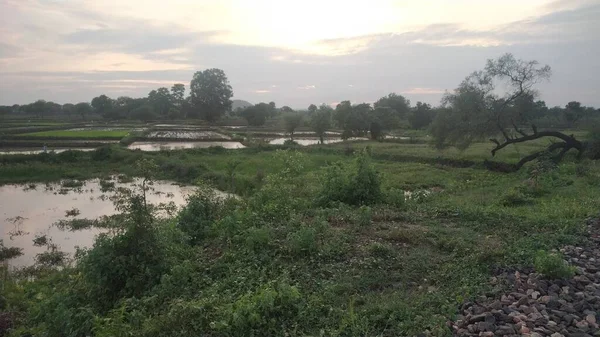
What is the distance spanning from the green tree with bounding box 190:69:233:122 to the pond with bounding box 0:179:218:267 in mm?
41617

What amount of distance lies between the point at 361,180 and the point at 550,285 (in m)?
6.43

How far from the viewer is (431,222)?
9.12 m

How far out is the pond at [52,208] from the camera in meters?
12.7

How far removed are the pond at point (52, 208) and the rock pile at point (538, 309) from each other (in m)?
11.4

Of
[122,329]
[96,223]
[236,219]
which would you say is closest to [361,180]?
[236,219]

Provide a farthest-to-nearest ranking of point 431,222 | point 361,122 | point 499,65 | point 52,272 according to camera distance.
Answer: point 361,122 → point 499,65 → point 52,272 → point 431,222

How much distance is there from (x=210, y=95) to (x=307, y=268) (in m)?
60.2

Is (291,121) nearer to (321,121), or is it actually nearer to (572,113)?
(321,121)

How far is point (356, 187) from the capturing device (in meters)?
11.5

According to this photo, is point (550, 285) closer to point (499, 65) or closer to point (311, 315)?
point (311, 315)

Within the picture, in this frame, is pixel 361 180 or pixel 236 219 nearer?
pixel 236 219

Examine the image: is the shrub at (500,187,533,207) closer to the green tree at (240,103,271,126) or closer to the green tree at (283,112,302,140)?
the green tree at (283,112,302,140)

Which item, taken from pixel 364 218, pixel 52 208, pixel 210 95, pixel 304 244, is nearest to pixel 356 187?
pixel 364 218

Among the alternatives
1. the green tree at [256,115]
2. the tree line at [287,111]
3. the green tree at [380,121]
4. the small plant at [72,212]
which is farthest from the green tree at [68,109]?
the small plant at [72,212]
